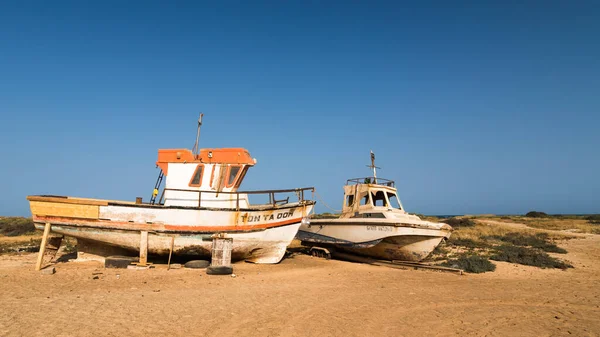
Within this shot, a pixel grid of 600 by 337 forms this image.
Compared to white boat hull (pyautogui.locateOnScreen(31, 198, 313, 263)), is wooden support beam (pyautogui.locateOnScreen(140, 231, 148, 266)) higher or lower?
lower

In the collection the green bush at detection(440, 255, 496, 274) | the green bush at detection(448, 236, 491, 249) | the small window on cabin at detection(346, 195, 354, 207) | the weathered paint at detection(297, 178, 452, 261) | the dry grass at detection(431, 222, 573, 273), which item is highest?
the small window on cabin at detection(346, 195, 354, 207)

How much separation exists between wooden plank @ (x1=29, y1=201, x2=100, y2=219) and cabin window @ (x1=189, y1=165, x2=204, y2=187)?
131 inches

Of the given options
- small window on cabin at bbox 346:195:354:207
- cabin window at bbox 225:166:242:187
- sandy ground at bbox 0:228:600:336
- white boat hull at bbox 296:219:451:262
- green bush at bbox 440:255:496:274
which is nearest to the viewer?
sandy ground at bbox 0:228:600:336

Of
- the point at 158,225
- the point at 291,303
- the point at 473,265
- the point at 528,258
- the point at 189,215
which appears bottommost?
the point at 291,303

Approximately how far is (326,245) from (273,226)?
396cm

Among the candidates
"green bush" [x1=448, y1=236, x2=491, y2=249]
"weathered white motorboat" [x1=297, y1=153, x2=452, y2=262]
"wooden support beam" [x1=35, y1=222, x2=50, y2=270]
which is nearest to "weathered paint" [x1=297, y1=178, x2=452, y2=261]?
"weathered white motorboat" [x1=297, y1=153, x2=452, y2=262]

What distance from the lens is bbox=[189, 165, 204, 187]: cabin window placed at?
1383cm

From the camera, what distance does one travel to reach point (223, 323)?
6.45 metres

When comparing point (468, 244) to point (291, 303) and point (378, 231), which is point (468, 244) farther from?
point (291, 303)

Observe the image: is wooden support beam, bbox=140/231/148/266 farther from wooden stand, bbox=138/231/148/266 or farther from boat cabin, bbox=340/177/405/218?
boat cabin, bbox=340/177/405/218

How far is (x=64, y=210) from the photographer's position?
12023 mm

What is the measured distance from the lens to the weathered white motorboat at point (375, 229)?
13.6 meters

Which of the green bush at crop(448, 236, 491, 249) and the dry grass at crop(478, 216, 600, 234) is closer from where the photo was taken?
the green bush at crop(448, 236, 491, 249)

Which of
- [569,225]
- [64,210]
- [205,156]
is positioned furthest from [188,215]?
[569,225]
